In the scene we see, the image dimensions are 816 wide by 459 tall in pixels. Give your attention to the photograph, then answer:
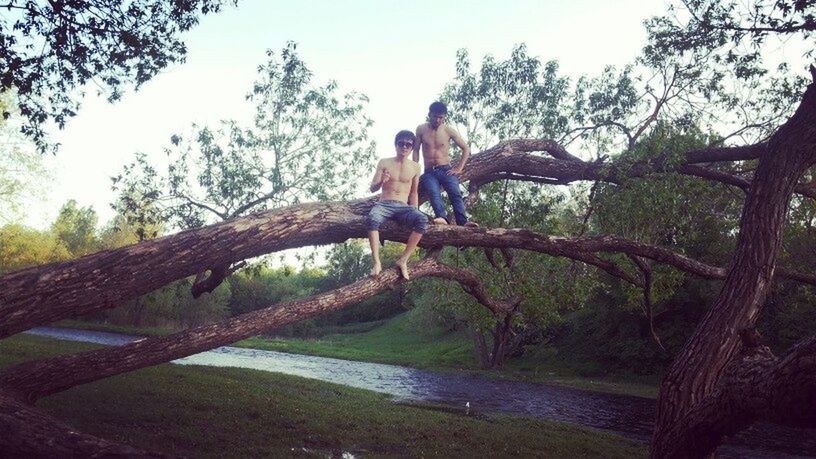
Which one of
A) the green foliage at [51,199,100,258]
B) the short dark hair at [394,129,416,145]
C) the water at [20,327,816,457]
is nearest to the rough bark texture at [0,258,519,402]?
the short dark hair at [394,129,416,145]

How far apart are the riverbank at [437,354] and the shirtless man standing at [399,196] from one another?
83.1ft

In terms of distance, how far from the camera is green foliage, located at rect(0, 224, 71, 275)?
2051 inches

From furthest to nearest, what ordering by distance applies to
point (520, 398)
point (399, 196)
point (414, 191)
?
1. point (520, 398)
2. point (414, 191)
3. point (399, 196)

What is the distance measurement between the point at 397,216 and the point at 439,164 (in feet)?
4.84

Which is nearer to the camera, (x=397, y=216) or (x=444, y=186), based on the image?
(x=397, y=216)

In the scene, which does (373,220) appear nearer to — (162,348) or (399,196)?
(399,196)

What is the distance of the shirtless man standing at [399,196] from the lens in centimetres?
766

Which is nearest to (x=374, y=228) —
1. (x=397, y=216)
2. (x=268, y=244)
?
(x=397, y=216)

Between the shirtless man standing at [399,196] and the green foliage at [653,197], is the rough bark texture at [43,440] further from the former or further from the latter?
the green foliage at [653,197]

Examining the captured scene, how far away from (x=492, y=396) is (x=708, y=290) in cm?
1556

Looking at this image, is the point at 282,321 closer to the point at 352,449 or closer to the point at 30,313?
the point at 30,313

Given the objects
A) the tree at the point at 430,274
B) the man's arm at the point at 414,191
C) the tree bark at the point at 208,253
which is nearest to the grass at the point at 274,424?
the tree at the point at 430,274

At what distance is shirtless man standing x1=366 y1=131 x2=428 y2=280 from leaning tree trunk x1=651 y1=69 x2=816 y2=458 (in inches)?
138

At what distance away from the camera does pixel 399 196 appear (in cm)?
797
